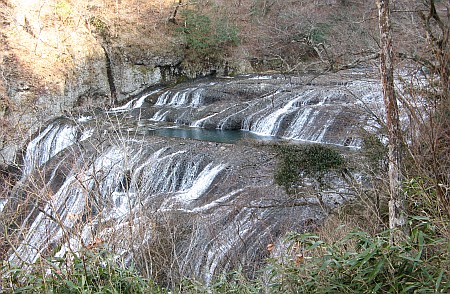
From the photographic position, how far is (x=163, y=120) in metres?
17.5

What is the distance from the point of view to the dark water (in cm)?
1460

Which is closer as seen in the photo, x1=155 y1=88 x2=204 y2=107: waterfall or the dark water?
the dark water

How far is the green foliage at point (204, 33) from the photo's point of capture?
23266 mm

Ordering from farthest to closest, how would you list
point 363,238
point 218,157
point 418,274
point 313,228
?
point 218,157, point 313,228, point 363,238, point 418,274

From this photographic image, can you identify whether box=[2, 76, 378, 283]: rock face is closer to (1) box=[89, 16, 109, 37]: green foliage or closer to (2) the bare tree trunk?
(2) the bare tree trunk

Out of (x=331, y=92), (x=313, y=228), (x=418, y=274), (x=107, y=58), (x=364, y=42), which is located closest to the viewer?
(x=418, y=274)

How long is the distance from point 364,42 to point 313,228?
567 inches

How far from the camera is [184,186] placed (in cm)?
1059

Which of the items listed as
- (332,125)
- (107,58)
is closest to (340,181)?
(332,125)

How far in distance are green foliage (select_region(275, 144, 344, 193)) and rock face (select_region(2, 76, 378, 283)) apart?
0.88ft

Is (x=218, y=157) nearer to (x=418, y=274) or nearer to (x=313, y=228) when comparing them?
(x=313, y=228)

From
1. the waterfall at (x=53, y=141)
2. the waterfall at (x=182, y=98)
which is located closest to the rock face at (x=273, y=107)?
the waterfall at (x=182, y=98)

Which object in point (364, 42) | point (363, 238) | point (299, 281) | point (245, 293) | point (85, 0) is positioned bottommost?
point (245, 293)

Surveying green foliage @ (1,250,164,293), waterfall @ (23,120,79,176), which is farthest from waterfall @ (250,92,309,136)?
green foliage @ (1,250,164,293)
